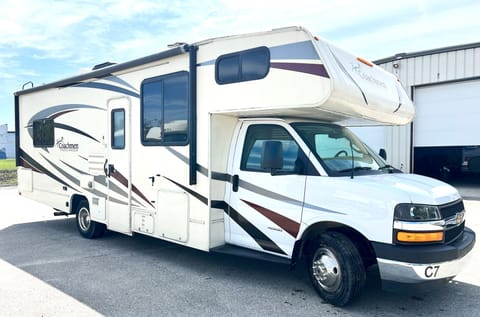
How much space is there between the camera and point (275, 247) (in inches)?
203

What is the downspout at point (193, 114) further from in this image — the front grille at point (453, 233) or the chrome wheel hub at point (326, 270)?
the front grille at point (453, 233)

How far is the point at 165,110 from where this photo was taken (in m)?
6.17

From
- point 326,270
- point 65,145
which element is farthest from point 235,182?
point 65,145

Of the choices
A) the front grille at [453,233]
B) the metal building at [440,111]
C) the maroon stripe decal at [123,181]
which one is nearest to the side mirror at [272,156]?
the front grille at [453,233]

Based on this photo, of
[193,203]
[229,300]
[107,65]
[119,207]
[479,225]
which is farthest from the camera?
[479,225]

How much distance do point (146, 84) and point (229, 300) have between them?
357 cm

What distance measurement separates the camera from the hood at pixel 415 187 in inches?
164

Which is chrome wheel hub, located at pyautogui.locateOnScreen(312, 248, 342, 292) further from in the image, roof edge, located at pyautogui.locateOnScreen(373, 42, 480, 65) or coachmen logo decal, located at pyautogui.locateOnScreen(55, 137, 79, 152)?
roof edge, located at pyautogui.locateOnScreen(373, 42, 480, 65)

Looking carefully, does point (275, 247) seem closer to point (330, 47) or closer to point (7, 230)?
point (330, 47)

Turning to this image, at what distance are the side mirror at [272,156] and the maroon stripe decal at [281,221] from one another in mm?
631

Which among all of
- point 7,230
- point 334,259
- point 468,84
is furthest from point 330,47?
A: point 468,84

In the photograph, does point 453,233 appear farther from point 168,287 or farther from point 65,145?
point 65,145

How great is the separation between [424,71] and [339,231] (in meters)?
13.0

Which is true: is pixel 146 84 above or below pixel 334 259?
above
